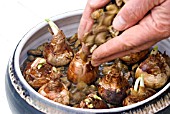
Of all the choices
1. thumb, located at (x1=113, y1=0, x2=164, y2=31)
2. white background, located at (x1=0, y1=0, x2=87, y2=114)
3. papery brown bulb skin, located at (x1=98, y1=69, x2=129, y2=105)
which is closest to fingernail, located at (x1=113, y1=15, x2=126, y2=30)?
thumb, located at (x1=113, y1=0, x2=164, y2=31)

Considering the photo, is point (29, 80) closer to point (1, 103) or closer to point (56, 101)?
point (56, 101)

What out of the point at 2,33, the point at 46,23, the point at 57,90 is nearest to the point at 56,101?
the point at 57,90

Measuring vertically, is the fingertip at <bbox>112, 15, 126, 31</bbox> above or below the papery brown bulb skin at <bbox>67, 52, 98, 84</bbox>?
above

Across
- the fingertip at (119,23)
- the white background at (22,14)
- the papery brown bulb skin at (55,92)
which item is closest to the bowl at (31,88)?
the papery brown bulb skin at (55,92)

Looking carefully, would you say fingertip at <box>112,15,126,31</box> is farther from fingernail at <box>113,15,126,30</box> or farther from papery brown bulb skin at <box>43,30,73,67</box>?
papery brown bulb skin at <box>43,30,73,67</box>

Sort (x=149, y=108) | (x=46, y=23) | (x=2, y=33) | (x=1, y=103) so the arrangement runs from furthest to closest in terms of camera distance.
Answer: (x=2, y=33) → (x=1, y=103) → (x=46, y=23) → (x=149, y=108)

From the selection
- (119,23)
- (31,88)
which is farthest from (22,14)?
(119,23)
